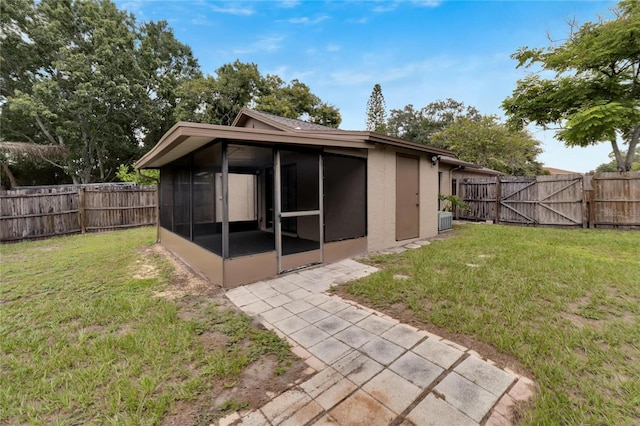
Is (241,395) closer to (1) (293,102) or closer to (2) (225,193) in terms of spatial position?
(2) (225,193)

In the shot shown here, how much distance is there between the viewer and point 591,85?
10.0 metres

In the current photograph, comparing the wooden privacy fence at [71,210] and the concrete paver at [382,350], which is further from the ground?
the wooden privacy fence at [71,210]

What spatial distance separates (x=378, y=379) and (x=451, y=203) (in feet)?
34.7

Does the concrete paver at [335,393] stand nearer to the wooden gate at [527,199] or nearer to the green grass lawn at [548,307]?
the green grass lawn at [548,307]

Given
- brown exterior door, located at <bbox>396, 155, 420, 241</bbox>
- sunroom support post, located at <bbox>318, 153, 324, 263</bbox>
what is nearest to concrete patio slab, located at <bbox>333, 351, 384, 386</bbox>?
sunroom support post, located at <bbox>318, 153, 324, 263</bbox>

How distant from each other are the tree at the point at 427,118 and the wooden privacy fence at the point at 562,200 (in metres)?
17.9

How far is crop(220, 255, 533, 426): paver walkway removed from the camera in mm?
1668

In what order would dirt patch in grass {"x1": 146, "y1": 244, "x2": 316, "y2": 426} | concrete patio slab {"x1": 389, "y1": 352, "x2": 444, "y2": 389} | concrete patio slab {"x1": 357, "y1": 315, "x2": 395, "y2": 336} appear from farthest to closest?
concrete patio slab {"x1": 357, "y1": 315, "x2": 395, "y2": 336}
concrete patio slab {"x1": 389, "y1": 352, "x2": 444, "y2": 389}
dirt patch in grass {"x1": 146, "y1": 244, "x2": 316, "y2": 426}

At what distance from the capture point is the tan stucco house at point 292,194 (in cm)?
400

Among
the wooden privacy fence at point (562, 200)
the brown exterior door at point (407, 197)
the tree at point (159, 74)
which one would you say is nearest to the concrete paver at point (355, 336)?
the brown exterior door at point (407, 197)

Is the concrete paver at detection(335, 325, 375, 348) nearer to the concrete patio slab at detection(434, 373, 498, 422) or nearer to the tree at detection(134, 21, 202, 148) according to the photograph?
the concrete patio slab at detection(434, 373, 498, 422)

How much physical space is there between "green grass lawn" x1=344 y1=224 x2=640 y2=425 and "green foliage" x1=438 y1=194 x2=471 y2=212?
322cm

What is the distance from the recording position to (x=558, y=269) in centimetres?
440

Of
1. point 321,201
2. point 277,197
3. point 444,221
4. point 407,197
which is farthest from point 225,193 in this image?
point 444,221
